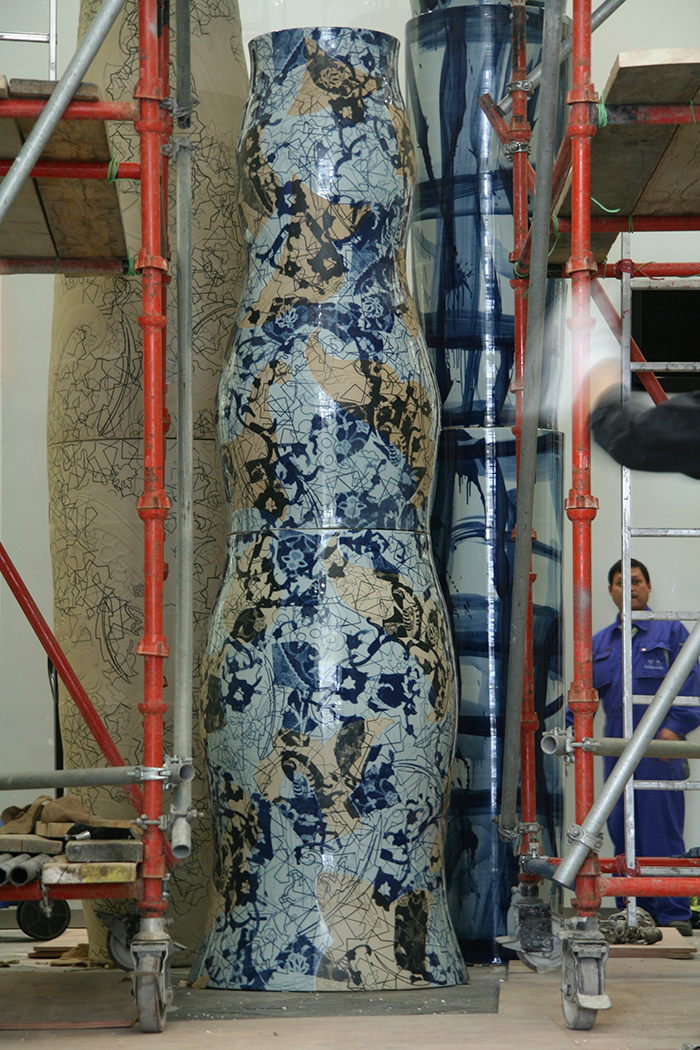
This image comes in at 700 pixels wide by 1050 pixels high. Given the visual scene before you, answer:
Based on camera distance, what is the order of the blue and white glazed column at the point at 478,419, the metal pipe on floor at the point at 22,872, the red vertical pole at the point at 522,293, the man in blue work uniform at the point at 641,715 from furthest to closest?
1. the man in blue work uniform at the point at 641,715
2. the blue and white glazed column at the point at 478,419
3. the red vertical pole at the point at 522,293
4. the metal pipe on floor at the point at 22,872

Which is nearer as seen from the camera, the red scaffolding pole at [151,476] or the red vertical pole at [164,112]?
the red scaffolding pole at [151,476]

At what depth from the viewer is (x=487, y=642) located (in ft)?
17.2

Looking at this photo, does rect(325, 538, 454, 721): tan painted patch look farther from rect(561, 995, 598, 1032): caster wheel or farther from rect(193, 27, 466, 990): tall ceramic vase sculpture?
rect(561, 995, 598, 1032): caster wheel

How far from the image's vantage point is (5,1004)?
4.21 meters

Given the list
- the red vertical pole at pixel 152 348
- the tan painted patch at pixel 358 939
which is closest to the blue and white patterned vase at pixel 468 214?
the red vertical pole at pixel 152 348

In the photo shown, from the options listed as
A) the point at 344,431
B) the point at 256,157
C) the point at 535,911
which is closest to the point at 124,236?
the point at 256,157

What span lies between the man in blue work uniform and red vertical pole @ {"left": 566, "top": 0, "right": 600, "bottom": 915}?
94.5 inches

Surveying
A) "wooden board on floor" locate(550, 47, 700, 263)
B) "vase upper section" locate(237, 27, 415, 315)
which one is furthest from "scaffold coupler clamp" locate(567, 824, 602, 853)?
"wooden board on floor" locate(550, 47, 700, 263)

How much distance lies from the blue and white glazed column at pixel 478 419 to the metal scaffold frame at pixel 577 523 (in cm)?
21

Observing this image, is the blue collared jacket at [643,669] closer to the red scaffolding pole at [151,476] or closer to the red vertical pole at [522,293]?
the red vertical pole at [522,293]

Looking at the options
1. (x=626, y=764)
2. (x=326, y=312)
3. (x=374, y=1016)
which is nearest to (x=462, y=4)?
(x=326, y=312)

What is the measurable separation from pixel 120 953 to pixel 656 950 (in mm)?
2021

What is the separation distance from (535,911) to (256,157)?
2819 millimetres

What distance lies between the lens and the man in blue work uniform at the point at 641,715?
6.39 meters
